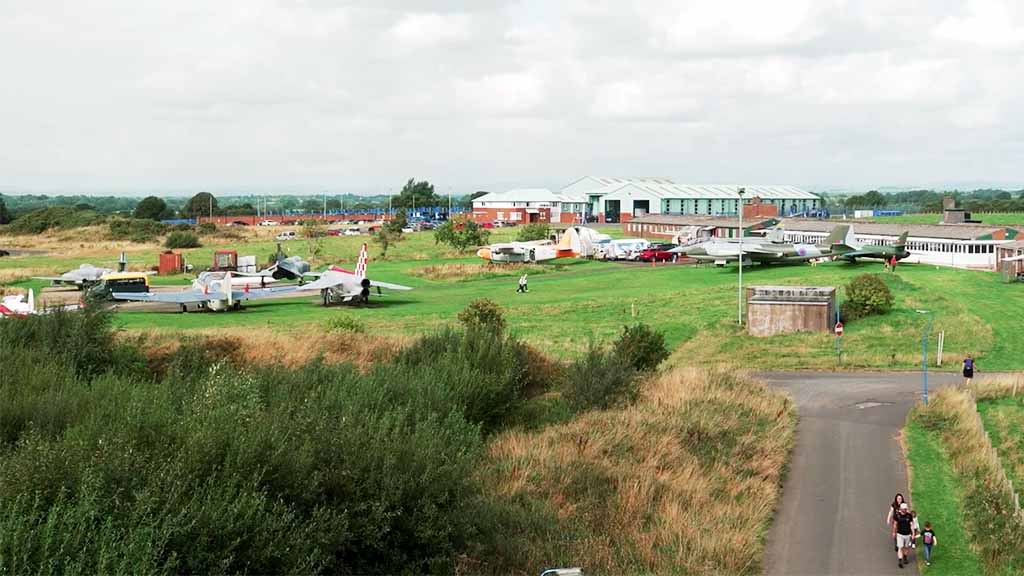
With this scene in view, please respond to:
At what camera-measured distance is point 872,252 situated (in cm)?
6038

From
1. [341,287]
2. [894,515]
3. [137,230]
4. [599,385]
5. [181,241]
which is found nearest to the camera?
[894,515]

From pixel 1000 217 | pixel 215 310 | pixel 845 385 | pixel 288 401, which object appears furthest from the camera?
pixel 1000 217

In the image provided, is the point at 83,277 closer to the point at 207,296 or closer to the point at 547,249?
the point at 207,296

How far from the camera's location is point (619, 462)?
20281mm

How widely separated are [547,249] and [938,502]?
51.9 m

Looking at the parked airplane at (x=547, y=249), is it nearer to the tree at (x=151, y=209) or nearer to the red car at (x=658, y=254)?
the red car at (x=658, y=254)

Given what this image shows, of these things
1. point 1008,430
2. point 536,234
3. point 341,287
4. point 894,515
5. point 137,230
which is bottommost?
point 1008,430

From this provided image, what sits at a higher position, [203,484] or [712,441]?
[203,484]

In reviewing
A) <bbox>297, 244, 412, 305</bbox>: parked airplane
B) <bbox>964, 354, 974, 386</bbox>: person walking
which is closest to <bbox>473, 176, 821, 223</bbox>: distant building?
<bbox>297, 244, 412, 305</bbox>: parked airplane

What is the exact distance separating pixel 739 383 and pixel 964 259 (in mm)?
40453

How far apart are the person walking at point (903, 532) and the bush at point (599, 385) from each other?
10.2 m

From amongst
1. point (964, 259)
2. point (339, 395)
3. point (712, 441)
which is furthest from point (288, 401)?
point (964, 259)

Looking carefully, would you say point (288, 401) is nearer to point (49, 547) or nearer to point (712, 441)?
point (49, 547)

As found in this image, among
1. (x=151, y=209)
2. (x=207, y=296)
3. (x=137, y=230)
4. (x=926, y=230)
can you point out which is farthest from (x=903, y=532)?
(x=151, y=209)
